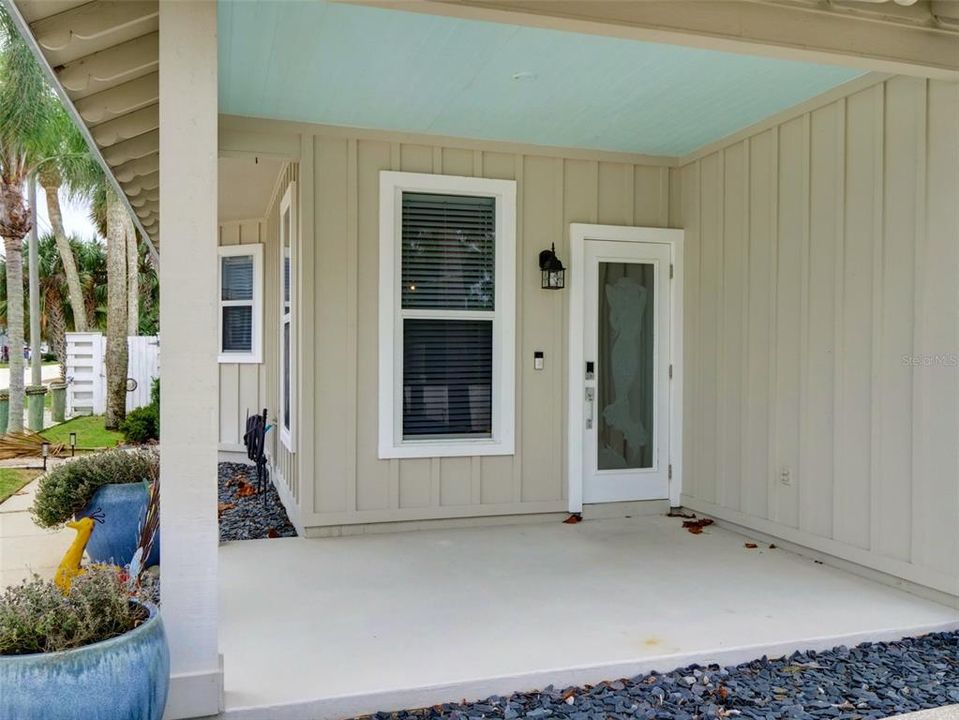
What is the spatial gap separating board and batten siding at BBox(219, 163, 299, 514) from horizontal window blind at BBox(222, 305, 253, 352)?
21cm

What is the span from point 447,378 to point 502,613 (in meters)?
2.04

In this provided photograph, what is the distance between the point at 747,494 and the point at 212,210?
3879 millimetres

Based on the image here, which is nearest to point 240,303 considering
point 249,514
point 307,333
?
point 249,514

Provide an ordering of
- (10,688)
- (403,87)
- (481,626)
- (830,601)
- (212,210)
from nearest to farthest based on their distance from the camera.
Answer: (10,688), (212,210), (481,626), (830,601), (403,87)

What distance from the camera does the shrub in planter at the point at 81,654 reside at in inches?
75.1

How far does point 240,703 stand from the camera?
2.47 m

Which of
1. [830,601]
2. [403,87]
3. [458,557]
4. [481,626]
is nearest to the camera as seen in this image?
[481,626]

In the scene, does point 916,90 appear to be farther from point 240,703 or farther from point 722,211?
point 240,703

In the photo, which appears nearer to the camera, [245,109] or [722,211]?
[245,109]

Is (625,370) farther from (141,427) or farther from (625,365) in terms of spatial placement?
(141,427)

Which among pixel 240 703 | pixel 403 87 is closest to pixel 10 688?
pixel 240 703

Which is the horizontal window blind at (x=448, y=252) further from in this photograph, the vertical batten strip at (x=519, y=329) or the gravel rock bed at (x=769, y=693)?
the gravel rock bed at (x=769, y=693)

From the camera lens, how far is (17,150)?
11.9 m

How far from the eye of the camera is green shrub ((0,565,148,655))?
2012 mm
